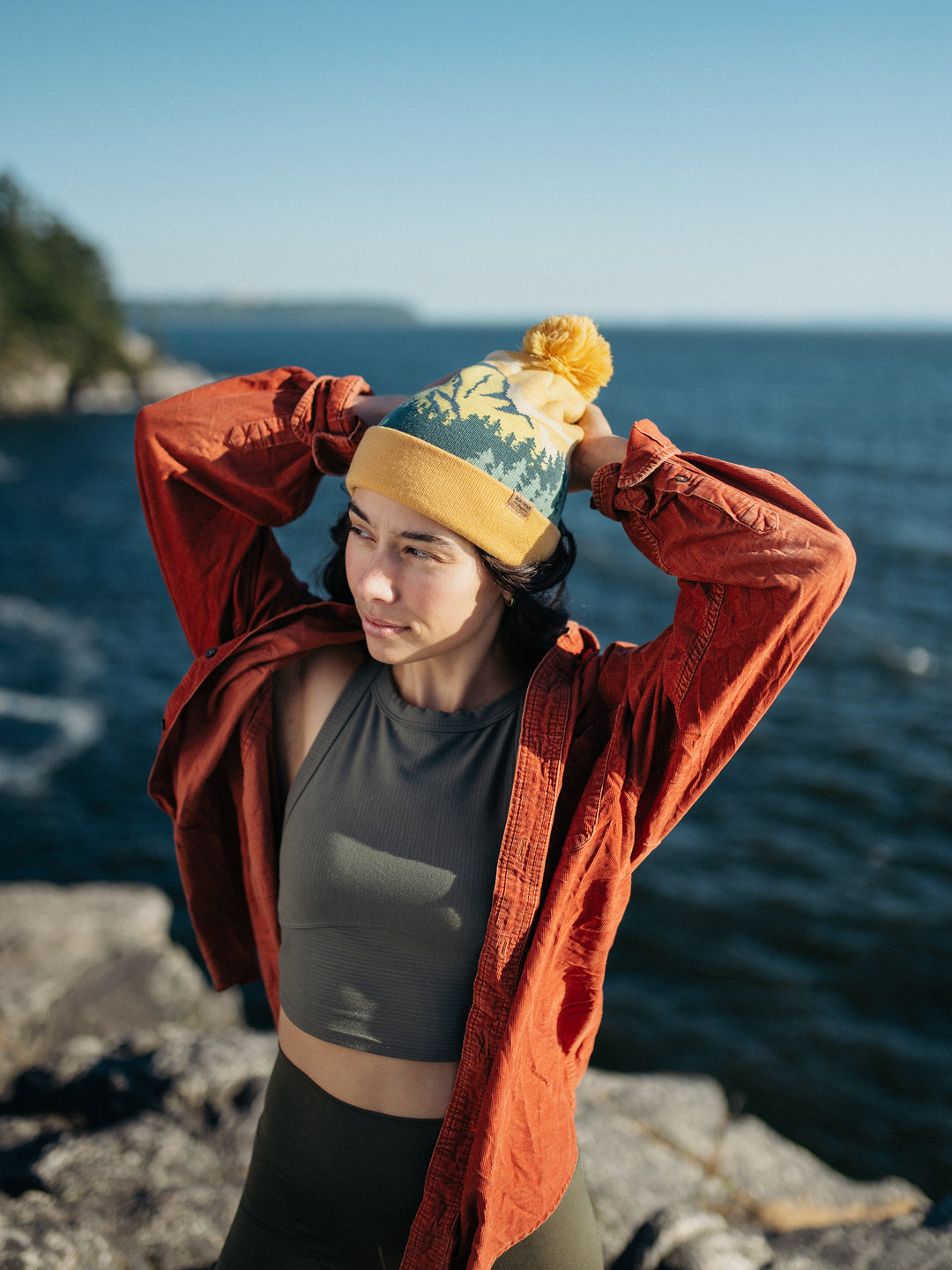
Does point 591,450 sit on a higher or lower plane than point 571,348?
lower

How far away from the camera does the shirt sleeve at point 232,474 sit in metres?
2.58

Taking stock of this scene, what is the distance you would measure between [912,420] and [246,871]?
197ft

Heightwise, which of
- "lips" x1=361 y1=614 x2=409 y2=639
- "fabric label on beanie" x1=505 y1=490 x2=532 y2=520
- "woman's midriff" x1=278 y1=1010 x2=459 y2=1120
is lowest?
"woman's midriff" x1=278 y1=1010 x2=459 y2=1120

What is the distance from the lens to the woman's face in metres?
2.24

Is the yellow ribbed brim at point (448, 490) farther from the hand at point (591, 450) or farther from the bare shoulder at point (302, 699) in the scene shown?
the bare shoulder at point (302, 699)

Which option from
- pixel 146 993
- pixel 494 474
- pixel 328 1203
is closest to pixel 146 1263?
pixel 328 1203

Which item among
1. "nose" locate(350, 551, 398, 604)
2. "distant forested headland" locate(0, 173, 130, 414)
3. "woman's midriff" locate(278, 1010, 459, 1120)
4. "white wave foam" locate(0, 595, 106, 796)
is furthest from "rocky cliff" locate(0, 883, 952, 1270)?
"distant forested headland" locate(0, 173, 130, 414)

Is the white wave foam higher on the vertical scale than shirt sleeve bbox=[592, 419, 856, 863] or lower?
lower

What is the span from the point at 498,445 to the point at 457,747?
2.60ft

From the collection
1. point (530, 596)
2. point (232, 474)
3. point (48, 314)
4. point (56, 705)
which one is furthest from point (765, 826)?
point (48, 314)

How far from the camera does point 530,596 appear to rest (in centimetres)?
247

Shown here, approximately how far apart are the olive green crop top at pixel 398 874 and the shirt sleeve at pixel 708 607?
1.21 ft

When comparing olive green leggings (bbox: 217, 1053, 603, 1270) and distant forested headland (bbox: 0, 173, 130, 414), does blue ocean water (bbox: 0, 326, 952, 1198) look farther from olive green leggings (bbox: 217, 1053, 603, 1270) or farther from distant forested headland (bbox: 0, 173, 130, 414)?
distant forested headland (bbox: 0, 173, 130, 414)

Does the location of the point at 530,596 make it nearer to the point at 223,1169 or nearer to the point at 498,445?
the point at 498,445
